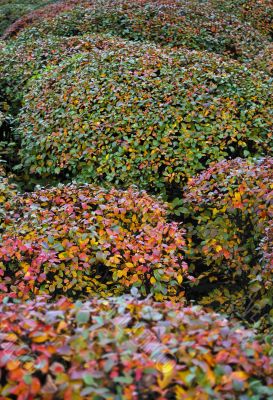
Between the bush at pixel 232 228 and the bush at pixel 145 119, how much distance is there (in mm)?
660

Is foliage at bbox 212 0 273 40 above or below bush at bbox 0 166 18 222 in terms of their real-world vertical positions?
above

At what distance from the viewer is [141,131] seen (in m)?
5.80

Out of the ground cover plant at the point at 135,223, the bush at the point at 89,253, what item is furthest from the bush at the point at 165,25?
the bush at the point at 89,253

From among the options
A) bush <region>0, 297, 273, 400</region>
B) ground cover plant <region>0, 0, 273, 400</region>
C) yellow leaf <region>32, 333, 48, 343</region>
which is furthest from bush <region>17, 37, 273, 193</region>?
yellow leaf <region>32, 333, 48, 343</region>

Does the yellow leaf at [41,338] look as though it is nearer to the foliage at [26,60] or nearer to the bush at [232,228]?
the bush at [232,228]

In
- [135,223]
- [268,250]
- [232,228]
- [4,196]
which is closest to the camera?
[268,250]

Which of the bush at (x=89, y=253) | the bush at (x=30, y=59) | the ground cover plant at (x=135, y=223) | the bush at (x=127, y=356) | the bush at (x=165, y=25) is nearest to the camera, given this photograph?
the bush at (x=127, y=356)

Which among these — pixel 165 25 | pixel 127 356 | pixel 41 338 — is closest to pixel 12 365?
pixel 41 338

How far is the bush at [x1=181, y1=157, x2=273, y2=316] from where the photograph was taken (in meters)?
4.38

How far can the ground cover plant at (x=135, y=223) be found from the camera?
2055 millimetres

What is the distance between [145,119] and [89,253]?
229 centimetres

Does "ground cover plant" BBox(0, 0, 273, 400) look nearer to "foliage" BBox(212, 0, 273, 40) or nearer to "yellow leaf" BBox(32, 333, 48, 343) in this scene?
"yellow leaf" BBox(32, 333, 48, 343)

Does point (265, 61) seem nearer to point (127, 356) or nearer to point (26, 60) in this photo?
point (26, 60)

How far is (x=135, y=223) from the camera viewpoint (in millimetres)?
4570
